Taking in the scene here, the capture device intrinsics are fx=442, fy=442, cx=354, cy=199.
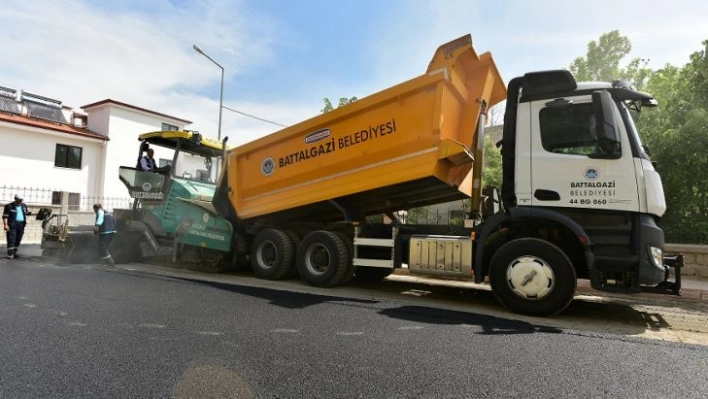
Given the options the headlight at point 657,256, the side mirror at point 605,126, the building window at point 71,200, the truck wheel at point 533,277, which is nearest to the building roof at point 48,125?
the building window at point 71,200

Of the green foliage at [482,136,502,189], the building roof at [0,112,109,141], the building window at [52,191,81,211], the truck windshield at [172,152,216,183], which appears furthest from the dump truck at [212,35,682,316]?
the building roof at [0,112,109,141]

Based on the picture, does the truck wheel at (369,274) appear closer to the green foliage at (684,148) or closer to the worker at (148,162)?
the worker at (148,162)

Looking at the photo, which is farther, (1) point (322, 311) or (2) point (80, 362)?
(1) point (322, 311)

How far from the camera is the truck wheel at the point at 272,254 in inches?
277

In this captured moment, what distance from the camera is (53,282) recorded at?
6316mm

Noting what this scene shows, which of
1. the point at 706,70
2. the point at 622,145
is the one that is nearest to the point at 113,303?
the point at 622,145

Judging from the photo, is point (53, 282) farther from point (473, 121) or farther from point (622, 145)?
point (622, 145)

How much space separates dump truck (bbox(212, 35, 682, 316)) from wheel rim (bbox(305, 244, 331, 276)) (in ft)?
0.06

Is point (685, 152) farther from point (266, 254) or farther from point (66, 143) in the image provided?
point (66, 143)

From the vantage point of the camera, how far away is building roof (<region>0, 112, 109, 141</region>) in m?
21.1

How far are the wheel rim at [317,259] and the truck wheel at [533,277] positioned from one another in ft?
8.39

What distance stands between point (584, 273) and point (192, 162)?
708 cm

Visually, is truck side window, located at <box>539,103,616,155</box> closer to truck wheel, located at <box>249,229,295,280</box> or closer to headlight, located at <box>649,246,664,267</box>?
headlight, located at <box>649,246,664,267</box>

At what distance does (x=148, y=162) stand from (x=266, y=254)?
3.31 m
